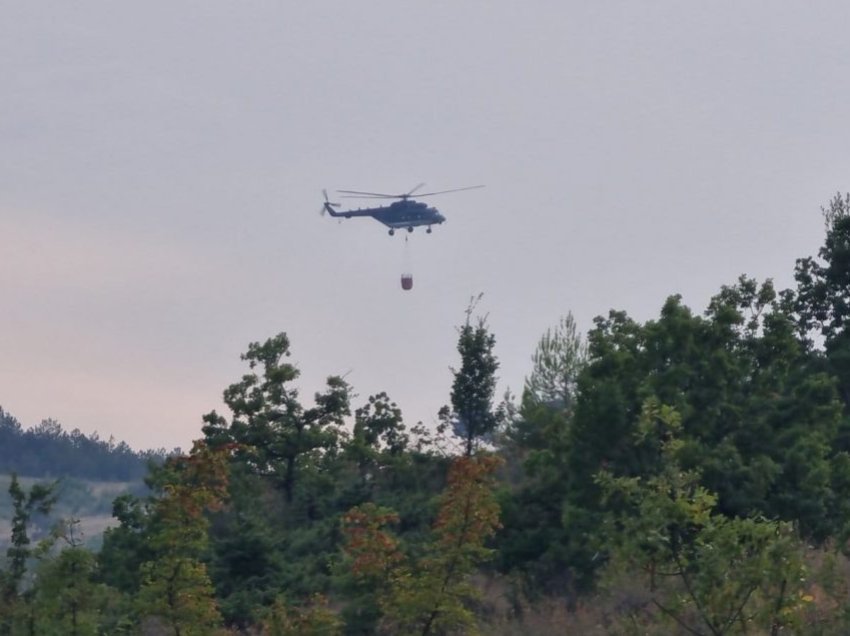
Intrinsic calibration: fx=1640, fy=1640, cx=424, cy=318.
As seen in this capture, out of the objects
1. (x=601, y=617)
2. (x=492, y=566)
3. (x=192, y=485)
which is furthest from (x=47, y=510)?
(x=192, y=485)

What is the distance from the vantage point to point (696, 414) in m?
35.2

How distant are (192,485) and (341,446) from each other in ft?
86.6

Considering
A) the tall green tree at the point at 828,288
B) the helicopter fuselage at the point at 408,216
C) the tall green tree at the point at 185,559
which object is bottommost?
the tall green tree at the point at 185,559

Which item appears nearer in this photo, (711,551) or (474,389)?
(711,551)

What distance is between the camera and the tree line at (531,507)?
19.3m

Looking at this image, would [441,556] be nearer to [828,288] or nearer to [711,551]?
[711,551]

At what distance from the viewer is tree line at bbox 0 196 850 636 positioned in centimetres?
1933

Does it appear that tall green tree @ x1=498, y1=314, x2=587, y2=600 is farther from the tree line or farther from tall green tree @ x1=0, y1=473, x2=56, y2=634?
tall green tree @ x1=0, y1=473, x2=56, y2=634

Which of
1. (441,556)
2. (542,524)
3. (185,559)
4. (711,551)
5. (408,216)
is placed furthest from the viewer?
(408,216)

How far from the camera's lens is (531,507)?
122 ft

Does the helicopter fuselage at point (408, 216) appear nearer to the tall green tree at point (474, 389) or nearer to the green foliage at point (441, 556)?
the tall green tree at point (474, 389)

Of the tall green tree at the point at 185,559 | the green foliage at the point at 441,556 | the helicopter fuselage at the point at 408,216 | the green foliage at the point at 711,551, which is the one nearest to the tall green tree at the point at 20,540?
the tall green tree at the point at 185,559

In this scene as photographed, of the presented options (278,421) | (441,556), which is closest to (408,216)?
(278,421)

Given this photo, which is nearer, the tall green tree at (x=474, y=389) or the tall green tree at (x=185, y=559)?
the tall green tree at (x=185, y=559)
